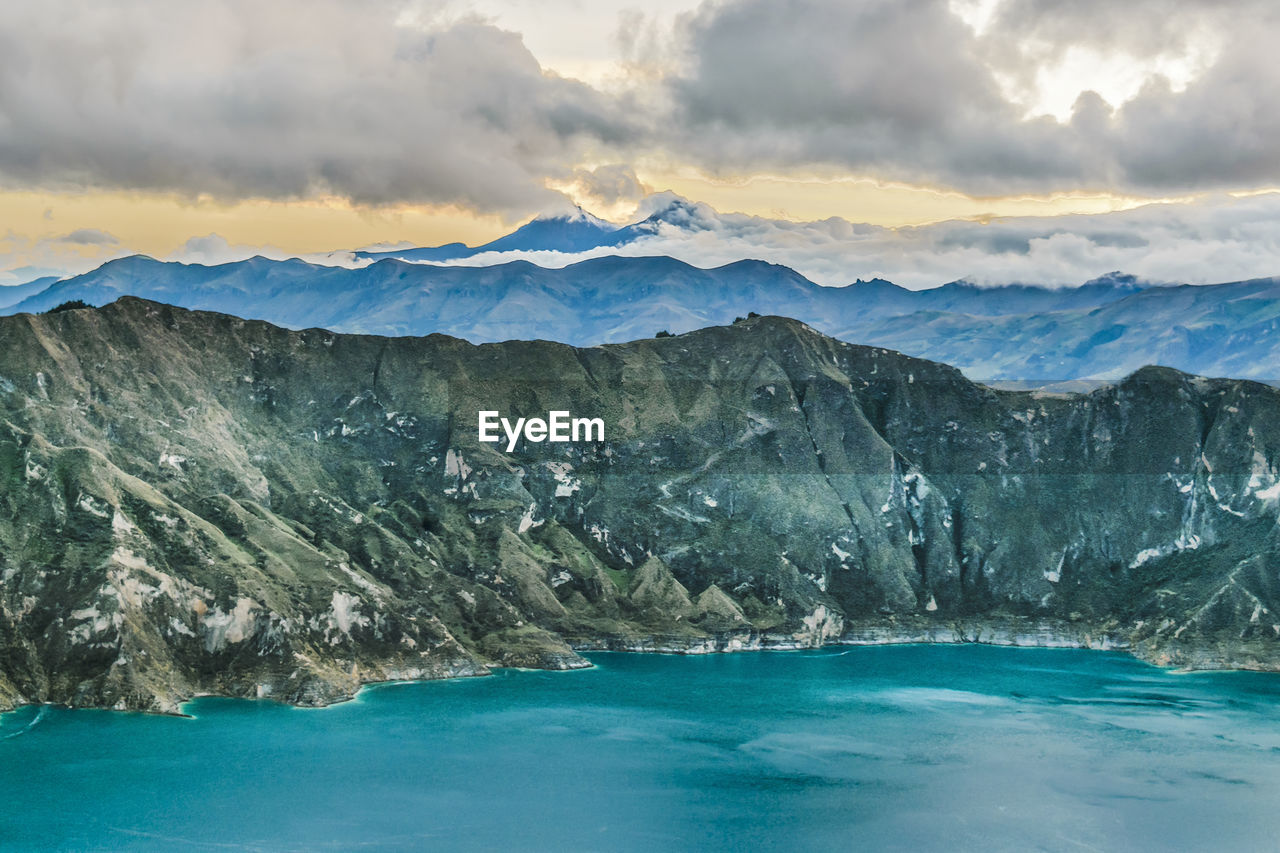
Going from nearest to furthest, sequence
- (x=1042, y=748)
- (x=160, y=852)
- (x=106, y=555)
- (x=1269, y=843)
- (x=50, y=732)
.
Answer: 1. (x=160, y=852)
2. (x=1269, y=843)
3. (x=50, y=732)
4. (x=1042, y=748)
5. (x=106, y=555)

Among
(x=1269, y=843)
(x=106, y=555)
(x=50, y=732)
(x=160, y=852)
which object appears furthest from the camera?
(x=106, y=555)

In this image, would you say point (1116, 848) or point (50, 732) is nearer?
point (1116, 848)

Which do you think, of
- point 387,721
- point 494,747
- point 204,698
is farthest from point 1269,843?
point 204,698

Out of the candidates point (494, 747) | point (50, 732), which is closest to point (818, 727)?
point (494, 747)

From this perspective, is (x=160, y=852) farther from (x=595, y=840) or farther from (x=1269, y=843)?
(x=1269, y=843)

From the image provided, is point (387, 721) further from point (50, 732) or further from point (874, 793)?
point (874, 793)

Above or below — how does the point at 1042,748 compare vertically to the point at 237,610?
below
